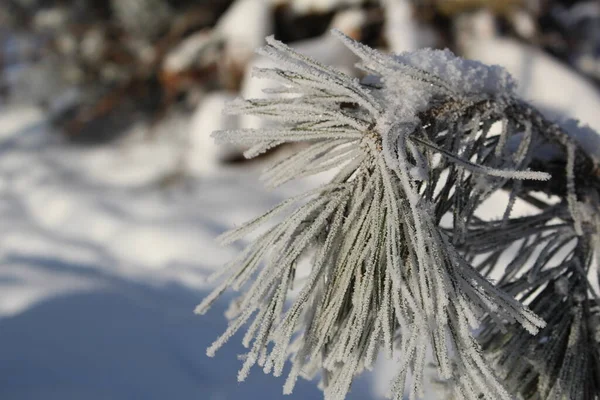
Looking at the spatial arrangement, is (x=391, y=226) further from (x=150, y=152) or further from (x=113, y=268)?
(x=150, y=152)

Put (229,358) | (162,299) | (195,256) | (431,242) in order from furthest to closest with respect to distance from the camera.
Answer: (195,256)
(162,299)
(229,358)
(431,242)

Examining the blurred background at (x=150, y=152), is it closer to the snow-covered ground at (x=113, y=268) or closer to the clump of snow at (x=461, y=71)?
the snow-covered ground at (x=113, y=268)

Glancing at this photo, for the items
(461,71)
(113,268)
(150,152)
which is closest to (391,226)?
(461,71)

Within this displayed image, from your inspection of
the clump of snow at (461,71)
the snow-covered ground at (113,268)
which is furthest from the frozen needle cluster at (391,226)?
the snow-covered ground at (113,268)

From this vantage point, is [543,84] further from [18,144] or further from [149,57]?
[18,144]

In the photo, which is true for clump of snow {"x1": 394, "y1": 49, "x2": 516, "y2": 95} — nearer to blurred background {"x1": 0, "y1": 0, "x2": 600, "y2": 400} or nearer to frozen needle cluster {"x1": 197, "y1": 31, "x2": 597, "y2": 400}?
frozen needle cluster {"x1": 197, "y1": 31, "x2": 597, "y2": 400}

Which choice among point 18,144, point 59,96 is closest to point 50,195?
point 18,144

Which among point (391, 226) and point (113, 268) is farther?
point (113, 268)
